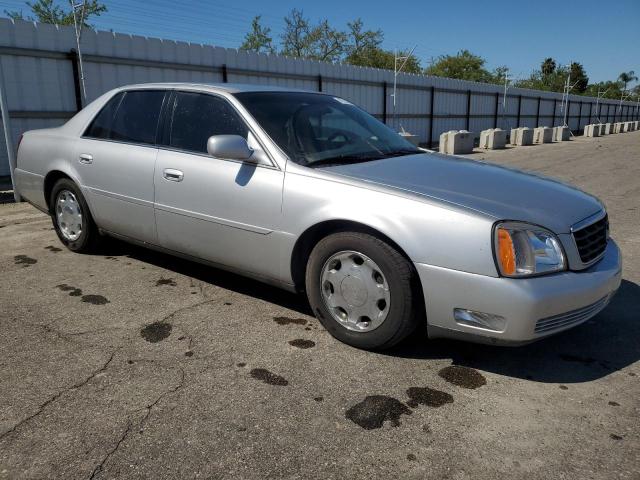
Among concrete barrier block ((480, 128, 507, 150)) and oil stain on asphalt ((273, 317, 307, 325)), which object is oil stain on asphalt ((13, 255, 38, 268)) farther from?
concrete barrier block ((480, 128, 507, 150))

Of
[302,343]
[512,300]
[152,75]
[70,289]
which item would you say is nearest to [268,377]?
[302,343]

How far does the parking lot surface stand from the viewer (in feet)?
6.80

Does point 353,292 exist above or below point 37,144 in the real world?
below

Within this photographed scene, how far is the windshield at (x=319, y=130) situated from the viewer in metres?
3.41

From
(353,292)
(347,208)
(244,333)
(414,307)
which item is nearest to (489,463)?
(414,307)

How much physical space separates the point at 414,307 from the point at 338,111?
6.25 feet

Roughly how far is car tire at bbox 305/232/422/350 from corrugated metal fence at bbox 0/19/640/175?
8.25 m

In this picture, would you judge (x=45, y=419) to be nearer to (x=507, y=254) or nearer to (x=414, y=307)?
(x=414, y=307)

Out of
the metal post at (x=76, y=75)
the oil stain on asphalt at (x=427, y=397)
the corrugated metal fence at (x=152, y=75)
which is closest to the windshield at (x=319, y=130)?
the oil stain on asphalt at (x=427, y=397)

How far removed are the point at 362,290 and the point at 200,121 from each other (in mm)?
1820

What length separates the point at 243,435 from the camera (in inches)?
88.0

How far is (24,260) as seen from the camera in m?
4.82

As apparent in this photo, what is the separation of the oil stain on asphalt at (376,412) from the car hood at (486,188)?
1.04m

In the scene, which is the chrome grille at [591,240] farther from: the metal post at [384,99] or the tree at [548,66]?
the tree at [548,66]
